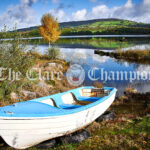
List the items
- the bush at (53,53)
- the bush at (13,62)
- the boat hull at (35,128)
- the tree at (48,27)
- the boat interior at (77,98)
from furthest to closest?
the tree at (48,27), the bush at (53,53), the bush at (13,62), the boat interior at (77,98), the boat hull at (35,128)

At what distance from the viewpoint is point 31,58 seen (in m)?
12.9

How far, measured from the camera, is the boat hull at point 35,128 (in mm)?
6289

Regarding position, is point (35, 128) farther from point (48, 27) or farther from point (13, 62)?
point (48, 27)

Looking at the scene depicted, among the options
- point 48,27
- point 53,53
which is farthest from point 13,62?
point 48,27

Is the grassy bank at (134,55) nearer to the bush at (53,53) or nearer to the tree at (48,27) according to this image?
the tree at (48,27)

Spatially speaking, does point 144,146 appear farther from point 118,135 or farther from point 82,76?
point 82,76

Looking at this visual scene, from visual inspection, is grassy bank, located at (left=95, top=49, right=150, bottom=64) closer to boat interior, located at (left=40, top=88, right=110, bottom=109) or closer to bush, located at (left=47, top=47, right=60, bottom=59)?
bush, located at (left=47, top=47, right=60, bottom=59)

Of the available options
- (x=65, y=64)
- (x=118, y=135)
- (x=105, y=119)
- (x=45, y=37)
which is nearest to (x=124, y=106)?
(x=105, y=119)

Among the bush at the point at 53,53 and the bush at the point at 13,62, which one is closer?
the bush at the point at 13,62

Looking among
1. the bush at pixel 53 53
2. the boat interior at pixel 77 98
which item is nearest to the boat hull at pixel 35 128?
the boat interior at pixel 77 98

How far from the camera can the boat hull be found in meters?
6.29

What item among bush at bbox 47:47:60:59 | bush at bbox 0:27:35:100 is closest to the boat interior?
bush at bbox 0:27:35:100

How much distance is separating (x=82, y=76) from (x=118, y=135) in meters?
12.7

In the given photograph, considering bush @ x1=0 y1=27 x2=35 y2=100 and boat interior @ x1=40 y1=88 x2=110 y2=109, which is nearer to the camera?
boat interior @ x1=40 y1=88 x2=110 y2=109
